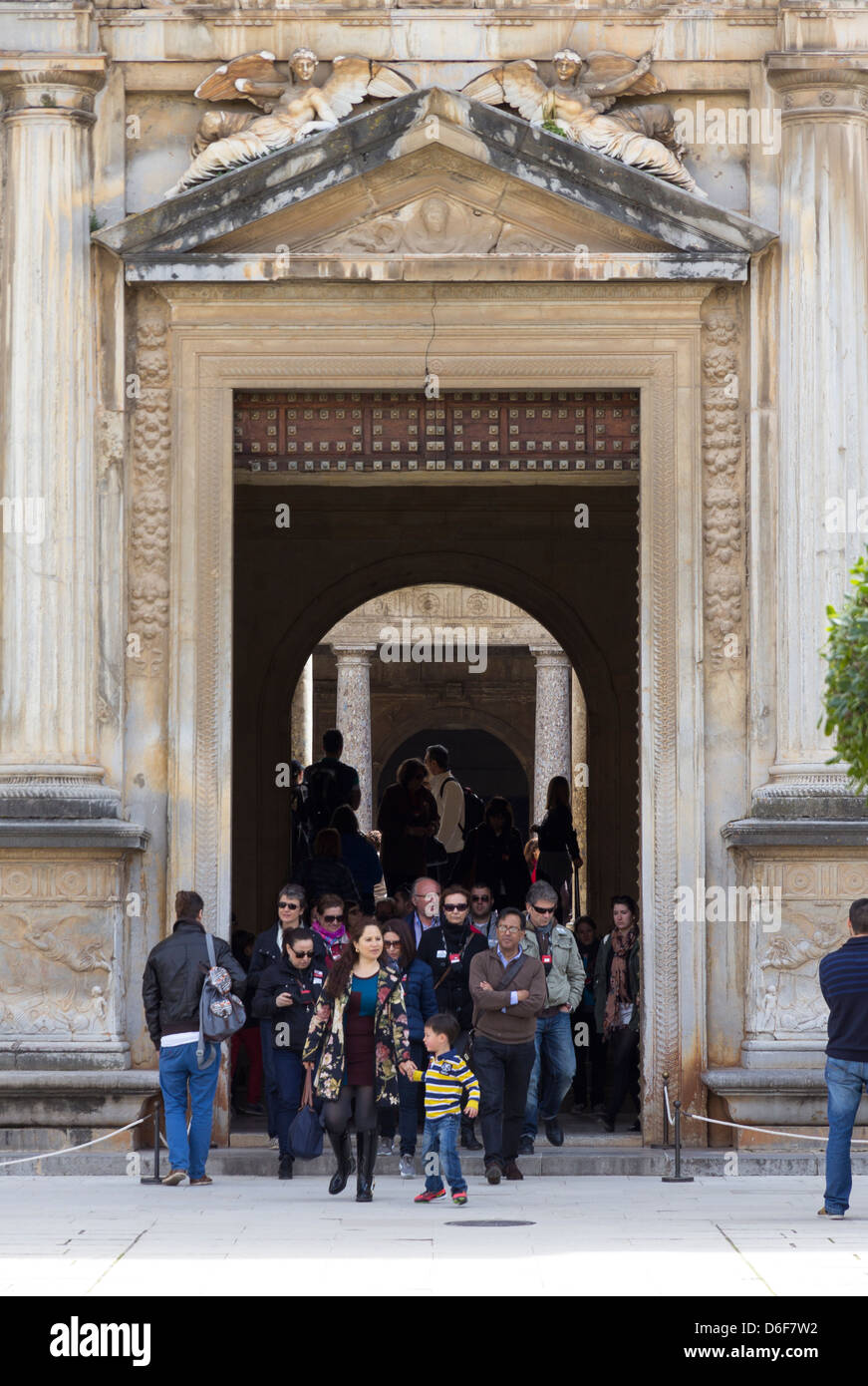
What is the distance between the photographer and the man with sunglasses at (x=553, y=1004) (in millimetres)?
16547

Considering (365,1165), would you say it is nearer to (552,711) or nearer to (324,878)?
(324,878)

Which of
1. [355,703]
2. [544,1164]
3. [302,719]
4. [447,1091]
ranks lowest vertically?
[544,1164]

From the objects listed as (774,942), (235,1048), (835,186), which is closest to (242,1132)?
(235,1048)

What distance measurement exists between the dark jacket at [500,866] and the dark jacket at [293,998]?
181 inches

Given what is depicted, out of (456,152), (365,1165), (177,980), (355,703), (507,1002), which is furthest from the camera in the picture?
(355,703)

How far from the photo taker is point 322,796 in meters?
21.1

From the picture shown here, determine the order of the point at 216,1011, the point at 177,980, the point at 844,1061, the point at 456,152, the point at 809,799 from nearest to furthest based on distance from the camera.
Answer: the point at 844,1061
the point at 216,1011
the point at 177,980
the point at 809,799
the point at 456,152

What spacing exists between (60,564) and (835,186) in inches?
219

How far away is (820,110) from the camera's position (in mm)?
16641

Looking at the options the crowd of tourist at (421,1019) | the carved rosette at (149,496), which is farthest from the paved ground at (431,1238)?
the carved rosette at (149,496)

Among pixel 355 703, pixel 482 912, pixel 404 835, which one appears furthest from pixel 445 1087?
pixel 355 703

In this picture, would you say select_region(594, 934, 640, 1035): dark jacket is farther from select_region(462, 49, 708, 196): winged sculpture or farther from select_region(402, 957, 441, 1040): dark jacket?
select_region(462, 49, 708, 196): winged sculpture

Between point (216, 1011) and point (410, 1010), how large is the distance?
1.45 meters

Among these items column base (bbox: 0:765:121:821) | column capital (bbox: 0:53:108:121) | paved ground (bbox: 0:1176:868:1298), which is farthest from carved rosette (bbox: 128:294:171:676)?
paved ground (bbox: 0:1176:868:1298)
